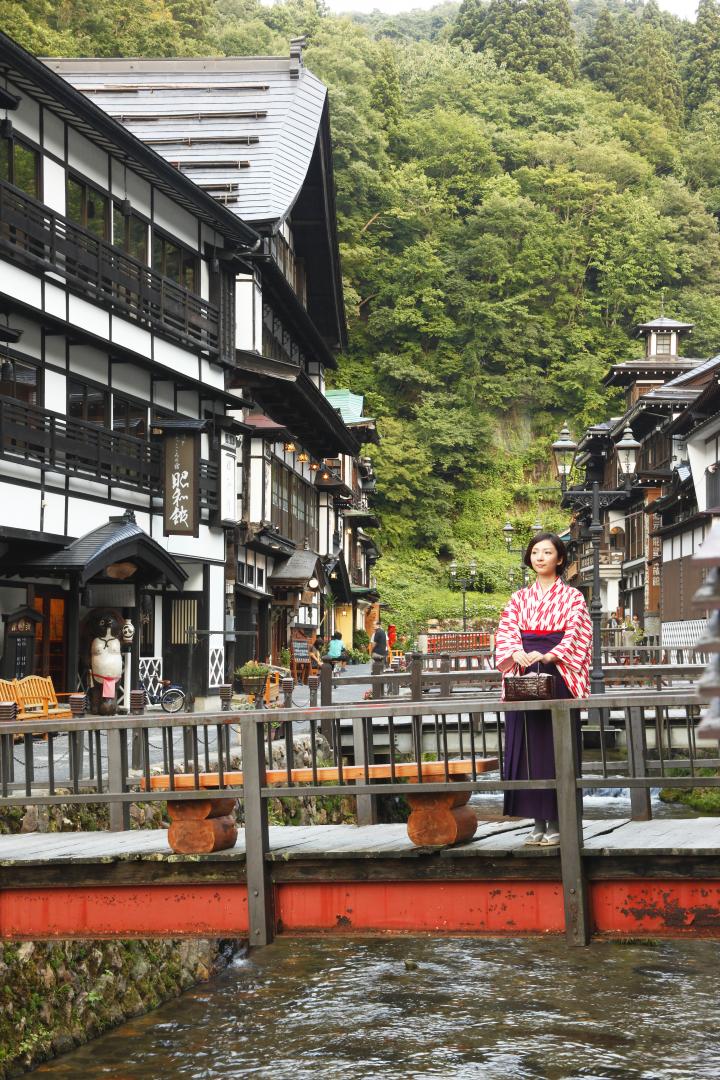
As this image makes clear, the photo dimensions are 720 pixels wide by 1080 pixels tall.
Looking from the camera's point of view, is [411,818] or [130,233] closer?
[411,818]

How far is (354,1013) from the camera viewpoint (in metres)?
12.5

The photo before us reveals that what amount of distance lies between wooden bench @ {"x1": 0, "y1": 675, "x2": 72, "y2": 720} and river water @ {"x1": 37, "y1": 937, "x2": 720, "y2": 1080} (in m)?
4.93

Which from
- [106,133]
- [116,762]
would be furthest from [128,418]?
[116,762]

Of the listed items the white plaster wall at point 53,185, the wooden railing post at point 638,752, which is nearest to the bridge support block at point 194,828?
the wooden railing post at point 638,752

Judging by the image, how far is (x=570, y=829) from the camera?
23.5 ft

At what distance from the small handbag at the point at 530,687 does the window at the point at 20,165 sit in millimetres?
14632

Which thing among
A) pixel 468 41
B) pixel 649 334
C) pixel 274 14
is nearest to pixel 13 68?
pixel 649 334

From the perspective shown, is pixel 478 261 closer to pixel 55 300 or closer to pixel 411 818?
pixel 55 300

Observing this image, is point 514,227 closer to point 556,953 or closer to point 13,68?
point 13,68

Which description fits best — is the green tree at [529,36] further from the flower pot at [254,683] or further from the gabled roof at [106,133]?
the flower pot at [254,683]

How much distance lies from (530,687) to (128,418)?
17596 millimetres

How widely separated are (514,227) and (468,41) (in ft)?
102

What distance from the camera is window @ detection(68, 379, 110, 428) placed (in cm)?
2162

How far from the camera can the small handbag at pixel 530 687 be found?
7453 millimetres
